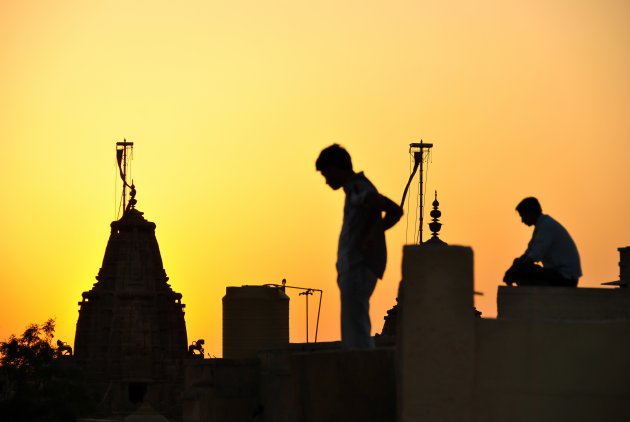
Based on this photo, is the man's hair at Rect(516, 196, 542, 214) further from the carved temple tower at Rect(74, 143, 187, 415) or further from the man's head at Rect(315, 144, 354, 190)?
the carved temple tower at Rect(74, 143, 187, 415)

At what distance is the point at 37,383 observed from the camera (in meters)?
104

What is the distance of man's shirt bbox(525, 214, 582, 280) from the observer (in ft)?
65.0

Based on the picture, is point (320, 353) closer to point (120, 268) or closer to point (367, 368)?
point (367, 368)

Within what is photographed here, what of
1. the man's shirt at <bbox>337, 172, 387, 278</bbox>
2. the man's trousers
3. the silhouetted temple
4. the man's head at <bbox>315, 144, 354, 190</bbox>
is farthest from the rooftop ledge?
the silhouetted temple

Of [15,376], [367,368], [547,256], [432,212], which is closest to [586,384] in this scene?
[367,368]

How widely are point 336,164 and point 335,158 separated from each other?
5 cm

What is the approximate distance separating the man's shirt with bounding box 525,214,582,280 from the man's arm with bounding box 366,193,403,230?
264 cm

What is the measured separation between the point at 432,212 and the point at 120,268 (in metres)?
83.2

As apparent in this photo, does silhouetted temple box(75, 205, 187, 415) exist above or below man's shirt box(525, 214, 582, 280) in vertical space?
above

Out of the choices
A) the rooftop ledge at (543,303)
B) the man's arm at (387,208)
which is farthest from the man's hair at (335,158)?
the rooftop ledge at (543,303)

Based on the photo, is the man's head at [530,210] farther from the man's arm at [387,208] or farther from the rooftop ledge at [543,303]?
the man's arm at [387,208]

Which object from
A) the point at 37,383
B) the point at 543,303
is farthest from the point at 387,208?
the point at 37,383

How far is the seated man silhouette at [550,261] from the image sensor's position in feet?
65.0

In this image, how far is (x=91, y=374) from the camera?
155125mm
